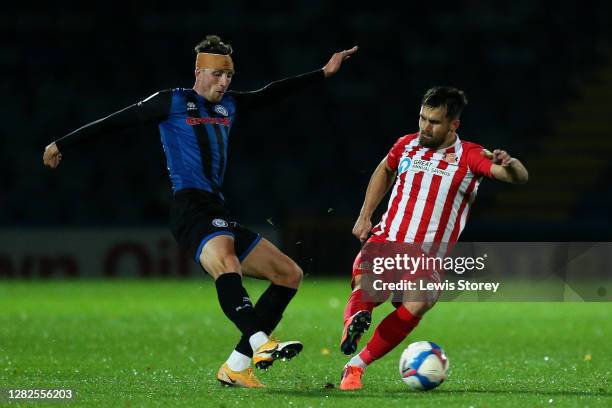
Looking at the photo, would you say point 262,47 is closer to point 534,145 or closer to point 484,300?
point 534,145

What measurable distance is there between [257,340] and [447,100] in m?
1.68

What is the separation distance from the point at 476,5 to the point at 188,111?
59.4 ft

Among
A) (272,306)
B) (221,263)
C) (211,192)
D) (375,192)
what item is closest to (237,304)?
(221,263)

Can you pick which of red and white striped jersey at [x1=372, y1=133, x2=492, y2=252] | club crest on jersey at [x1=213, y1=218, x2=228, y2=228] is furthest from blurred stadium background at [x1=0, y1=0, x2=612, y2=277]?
club crest on jersey at [x1=213, y1=218, x2=228, y2=228]

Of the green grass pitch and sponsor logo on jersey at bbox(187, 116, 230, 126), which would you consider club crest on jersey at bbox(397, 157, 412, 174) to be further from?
the green grass pitch

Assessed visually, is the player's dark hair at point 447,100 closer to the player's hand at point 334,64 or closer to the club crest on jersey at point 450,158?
the club crest on jersey at point 450,158

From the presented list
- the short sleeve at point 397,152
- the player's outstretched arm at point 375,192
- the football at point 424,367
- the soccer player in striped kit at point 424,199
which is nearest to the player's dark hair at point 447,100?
the soccer player in striped kit at point 424,199

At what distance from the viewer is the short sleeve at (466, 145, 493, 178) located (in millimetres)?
6426

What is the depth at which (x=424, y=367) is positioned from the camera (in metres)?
6.37

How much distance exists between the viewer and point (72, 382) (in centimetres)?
684

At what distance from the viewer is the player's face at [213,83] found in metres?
6.92

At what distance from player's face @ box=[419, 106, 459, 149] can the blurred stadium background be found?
1229cm

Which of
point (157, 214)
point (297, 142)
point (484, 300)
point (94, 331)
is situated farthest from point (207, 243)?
point (297, 142)

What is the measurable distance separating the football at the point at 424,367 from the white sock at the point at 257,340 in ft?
2.66
